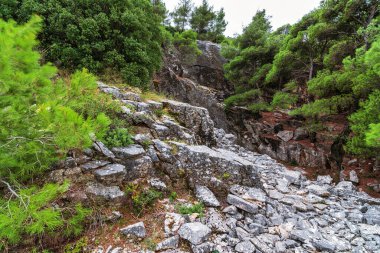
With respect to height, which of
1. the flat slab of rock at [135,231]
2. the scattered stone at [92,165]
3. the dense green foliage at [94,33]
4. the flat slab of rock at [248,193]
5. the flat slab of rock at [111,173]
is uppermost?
the dense green foliage at [94,33]

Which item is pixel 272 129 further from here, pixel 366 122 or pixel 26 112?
pixel 26 112

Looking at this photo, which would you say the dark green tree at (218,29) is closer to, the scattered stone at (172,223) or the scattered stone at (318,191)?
the scattered stone at (318,191)

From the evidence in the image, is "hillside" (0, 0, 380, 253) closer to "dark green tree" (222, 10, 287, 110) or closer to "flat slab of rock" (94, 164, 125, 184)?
"flat slab of rock" (94, 164, 125, 184)

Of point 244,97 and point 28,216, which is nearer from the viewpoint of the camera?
point 28,216

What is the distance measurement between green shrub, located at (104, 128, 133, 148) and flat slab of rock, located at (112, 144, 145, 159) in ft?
0.40

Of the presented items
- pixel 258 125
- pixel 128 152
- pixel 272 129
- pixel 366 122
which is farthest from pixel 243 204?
pixel 258 125

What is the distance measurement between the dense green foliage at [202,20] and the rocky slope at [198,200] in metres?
24.2

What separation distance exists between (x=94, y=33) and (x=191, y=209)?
7855 mm

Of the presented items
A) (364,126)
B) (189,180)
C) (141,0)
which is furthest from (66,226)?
(141,0)

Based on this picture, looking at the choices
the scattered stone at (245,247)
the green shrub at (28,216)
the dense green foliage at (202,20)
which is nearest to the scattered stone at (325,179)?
the scattered stone at (245,247)

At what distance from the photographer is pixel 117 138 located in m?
4.89

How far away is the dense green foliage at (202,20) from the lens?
87.7ft

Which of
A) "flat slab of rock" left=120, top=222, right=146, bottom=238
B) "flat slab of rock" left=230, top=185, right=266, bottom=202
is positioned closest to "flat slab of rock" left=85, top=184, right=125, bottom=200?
"flat slab of rock" left=120, top=222, right=146, bottom=238

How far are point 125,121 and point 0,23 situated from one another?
128 inches
